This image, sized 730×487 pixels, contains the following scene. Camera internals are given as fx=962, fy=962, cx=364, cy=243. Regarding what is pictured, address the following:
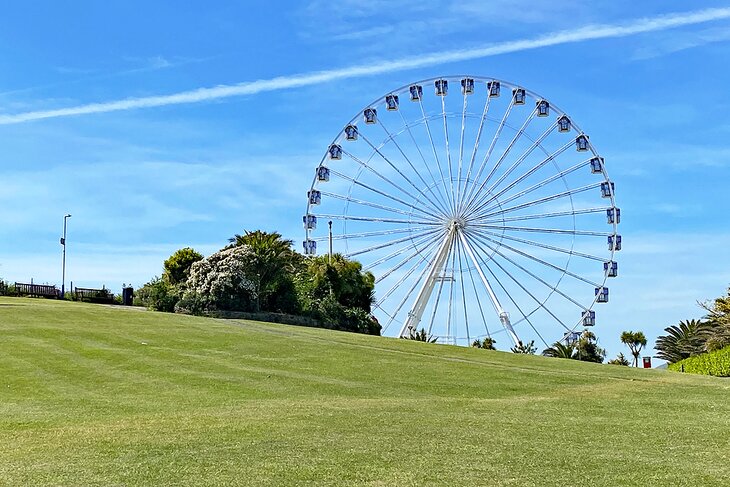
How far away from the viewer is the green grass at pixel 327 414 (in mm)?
11492

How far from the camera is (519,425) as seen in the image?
633 inches

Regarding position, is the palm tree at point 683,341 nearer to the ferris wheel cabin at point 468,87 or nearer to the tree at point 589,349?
the tree at point 589,349

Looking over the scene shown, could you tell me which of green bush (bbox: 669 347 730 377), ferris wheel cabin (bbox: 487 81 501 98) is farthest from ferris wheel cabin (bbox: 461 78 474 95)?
green bush (bbox: 669 347 730 377)

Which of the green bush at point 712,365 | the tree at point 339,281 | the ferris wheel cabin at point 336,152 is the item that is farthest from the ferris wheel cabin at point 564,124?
the green bush at point 712,365

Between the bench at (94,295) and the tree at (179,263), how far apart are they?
12.7 ft

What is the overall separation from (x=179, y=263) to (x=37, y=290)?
9.27 metres

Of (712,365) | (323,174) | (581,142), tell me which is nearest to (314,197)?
(323,174)

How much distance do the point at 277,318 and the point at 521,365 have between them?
2019 cm

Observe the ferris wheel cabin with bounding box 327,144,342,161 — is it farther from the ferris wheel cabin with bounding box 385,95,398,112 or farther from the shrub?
the shrub

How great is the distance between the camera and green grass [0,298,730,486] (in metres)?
11.5

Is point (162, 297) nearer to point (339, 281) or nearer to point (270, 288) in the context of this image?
point (270, 288)

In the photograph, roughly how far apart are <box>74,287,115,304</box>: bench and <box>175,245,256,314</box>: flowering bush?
449 inches

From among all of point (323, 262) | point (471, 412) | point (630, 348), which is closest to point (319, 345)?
point (471, 412)

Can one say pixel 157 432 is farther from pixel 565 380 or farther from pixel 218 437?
pixel 565 380
